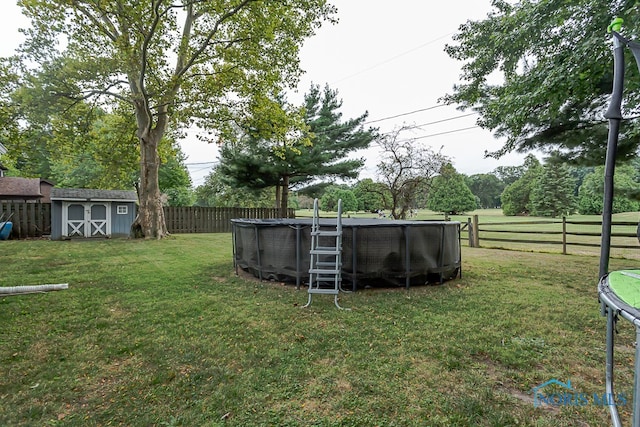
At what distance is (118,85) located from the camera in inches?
414

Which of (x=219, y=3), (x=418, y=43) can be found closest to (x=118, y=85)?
(x=219, y=3)

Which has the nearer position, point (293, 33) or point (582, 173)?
point (293, 33)

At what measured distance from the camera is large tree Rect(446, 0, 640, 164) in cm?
402

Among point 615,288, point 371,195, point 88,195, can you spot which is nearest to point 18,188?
point 88,195

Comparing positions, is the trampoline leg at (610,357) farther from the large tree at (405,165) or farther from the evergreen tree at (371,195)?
the evergreen tree at (371,195)

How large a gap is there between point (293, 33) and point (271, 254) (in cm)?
806

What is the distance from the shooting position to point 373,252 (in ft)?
14.5

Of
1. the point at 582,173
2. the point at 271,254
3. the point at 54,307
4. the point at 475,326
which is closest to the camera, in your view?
the point at 475,326

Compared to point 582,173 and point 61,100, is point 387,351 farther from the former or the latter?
point 582,173

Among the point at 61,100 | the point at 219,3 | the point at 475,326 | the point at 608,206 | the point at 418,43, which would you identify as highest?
the point at 418,43

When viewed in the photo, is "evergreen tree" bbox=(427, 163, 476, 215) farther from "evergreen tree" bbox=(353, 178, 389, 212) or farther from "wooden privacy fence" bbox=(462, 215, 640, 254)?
"wooden privacy fence" bbox=(462, 215, 640, 254)

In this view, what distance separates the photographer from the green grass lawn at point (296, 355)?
176 centimetres

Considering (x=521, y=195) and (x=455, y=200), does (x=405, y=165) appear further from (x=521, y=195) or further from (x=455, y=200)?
(x=521, y=195)

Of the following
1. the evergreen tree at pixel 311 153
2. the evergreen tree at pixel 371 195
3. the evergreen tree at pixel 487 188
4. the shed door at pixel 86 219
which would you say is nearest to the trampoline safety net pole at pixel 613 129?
the evergreen tree at pixel 371 195
